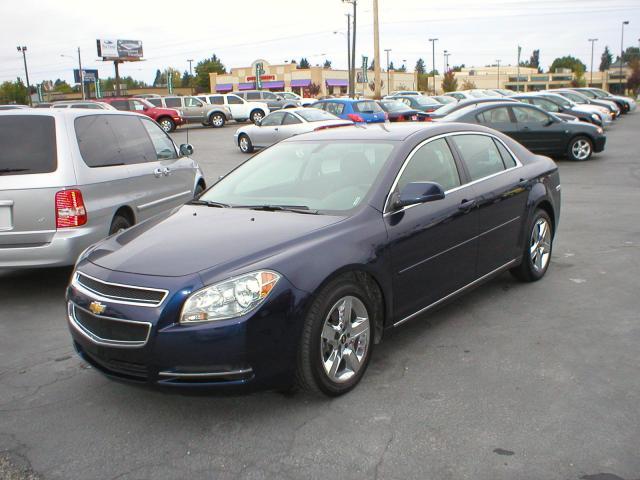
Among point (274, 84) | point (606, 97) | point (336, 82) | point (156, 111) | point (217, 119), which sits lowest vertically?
point (217, 119)

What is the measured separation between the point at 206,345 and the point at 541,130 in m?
15.0

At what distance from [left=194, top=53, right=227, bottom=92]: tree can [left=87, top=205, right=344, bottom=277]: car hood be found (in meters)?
115

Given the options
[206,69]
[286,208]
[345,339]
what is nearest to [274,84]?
[206,69]

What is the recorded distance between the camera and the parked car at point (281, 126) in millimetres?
20359

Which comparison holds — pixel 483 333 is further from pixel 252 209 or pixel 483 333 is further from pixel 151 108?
pixel 151 108

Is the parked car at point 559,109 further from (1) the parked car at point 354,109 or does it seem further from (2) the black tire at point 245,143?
(2) the black tire at point 245,143

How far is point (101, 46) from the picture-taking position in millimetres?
63781

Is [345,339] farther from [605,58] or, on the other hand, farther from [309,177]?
[605,58]

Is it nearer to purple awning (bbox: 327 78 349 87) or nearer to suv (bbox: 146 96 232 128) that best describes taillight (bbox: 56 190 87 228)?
suv (bbox: 146 96 232 128)

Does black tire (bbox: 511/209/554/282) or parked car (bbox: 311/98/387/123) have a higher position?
parked car (bbox: 311/98/387/123)

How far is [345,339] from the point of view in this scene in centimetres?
382

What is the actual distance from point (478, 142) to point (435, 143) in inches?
28.1

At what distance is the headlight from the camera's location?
10.8 ft

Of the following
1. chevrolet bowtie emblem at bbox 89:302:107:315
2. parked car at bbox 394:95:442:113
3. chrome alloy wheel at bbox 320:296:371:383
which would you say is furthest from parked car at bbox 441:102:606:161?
parked car at bbox 394:95:442:113
